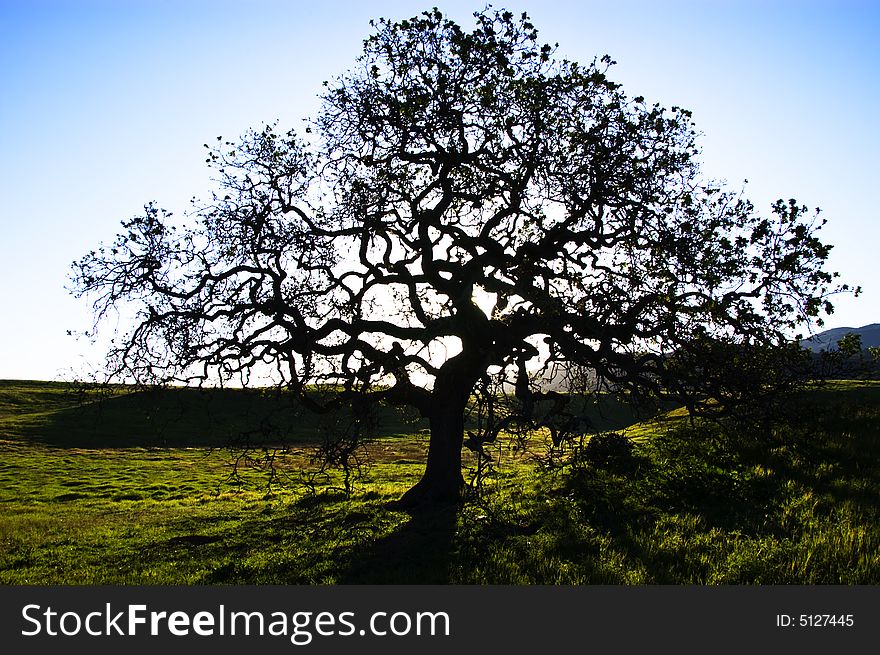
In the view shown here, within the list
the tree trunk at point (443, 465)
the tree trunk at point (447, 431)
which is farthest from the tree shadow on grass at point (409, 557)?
the tree trunk at point (447, 431)

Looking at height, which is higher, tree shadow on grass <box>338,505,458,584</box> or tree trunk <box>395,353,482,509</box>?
tree trunk <box>395,353,482,509</box>

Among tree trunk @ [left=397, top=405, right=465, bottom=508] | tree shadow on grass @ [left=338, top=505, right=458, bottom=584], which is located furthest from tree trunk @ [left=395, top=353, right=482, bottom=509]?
tree shadow on grass @ [left=338, top=505, right=458, bottom=584]

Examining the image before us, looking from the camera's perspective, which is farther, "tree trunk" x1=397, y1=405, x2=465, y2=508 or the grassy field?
"tree trunk" x1=397, y1=405, x2=465, y2=508

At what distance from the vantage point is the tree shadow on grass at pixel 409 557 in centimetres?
1105

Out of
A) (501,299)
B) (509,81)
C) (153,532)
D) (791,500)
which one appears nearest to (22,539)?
(153,532)

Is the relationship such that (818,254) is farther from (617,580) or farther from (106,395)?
(106,395)

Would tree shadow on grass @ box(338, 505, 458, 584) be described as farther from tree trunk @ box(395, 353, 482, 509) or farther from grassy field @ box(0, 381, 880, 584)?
tree trunk @ box(395, 353, 482, 509)

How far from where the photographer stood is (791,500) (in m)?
13.8

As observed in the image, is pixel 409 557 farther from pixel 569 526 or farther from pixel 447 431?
pixel 447 431

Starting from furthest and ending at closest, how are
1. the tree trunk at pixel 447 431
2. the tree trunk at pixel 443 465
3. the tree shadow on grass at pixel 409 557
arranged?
the tree trunk at pixel 447 431 < the tree trunk at pixel 443 465 < the tree shadow on grass at pixel 409 557

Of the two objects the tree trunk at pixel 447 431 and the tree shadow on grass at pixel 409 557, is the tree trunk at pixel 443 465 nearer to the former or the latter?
Answer: the tree trunk at pixel 447 431

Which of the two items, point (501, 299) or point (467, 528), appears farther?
point (501, 299)

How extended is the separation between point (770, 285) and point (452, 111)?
1034 centimetres

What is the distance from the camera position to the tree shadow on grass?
1105cm
